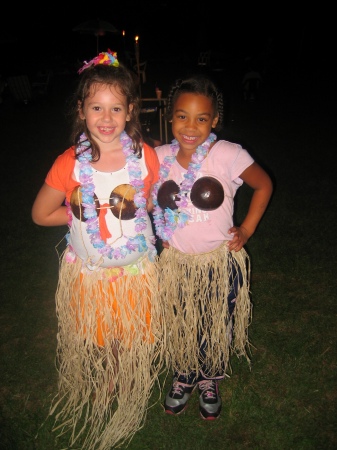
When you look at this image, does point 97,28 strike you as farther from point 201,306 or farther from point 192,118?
point 201,306

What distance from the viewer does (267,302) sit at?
2.97 metres

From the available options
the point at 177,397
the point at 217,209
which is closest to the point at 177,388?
the point at 177,397

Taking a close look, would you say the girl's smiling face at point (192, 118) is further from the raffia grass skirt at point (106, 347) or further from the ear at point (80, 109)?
the raffia grass skirt at point (106, 347)

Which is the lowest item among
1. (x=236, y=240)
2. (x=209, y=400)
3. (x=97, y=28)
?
(x=209, y=400)

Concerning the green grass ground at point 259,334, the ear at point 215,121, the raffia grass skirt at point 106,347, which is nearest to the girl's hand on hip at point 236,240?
the raffia grass skirt at point 106,347

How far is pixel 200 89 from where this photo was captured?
1.71 meters

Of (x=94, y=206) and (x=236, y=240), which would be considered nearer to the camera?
(x=94, y=206)

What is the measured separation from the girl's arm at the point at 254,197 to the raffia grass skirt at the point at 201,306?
0.07m

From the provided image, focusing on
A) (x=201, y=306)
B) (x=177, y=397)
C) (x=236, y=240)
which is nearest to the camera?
(x=236, y=240)

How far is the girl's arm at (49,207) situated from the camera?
5.63ft

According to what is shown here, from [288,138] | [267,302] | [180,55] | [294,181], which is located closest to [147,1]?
[180,55]

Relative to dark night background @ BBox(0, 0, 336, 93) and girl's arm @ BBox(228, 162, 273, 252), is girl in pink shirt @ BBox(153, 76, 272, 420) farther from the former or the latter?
dark night background @ BBox(0, 0, 336, 93)

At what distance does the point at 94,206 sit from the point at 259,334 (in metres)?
1.59

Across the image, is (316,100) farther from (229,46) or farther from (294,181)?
(229,46)
